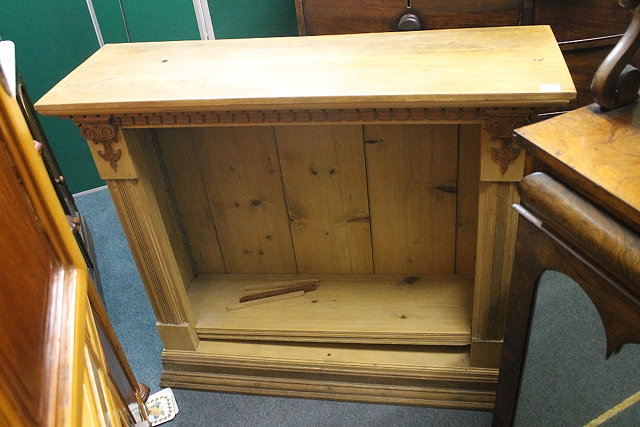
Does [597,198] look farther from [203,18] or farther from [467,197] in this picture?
[203,18]

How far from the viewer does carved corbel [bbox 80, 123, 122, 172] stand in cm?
128

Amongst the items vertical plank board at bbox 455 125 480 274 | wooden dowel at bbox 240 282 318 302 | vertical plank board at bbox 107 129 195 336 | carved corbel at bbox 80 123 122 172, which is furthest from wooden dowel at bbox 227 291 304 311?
carved corbel at bbox 80 123 122 172

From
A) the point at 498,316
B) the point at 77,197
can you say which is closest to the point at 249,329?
the point at 498,316

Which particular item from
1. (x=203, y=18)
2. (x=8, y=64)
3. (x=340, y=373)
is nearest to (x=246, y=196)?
(x=340, y=373)

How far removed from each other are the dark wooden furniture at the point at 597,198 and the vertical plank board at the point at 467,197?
17.6 inches

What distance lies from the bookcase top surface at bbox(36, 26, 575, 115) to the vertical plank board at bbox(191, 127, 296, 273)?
21 cm

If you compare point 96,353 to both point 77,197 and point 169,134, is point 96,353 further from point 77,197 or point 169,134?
point 77,197

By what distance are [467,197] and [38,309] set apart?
1.05m

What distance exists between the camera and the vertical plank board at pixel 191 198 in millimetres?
1533

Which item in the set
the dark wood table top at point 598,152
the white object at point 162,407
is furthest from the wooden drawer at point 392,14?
the white object at point 162,407

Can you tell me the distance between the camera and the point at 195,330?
1677 mm

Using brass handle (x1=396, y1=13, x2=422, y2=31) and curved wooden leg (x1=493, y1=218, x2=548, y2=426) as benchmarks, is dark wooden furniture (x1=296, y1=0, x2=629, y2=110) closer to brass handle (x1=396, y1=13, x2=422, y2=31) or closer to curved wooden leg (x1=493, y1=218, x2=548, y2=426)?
brass handle (x1=396, y1=13, x2=422, y2=31)

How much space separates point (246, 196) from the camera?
1.60 metres

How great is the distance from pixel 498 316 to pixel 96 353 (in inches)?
36.5
